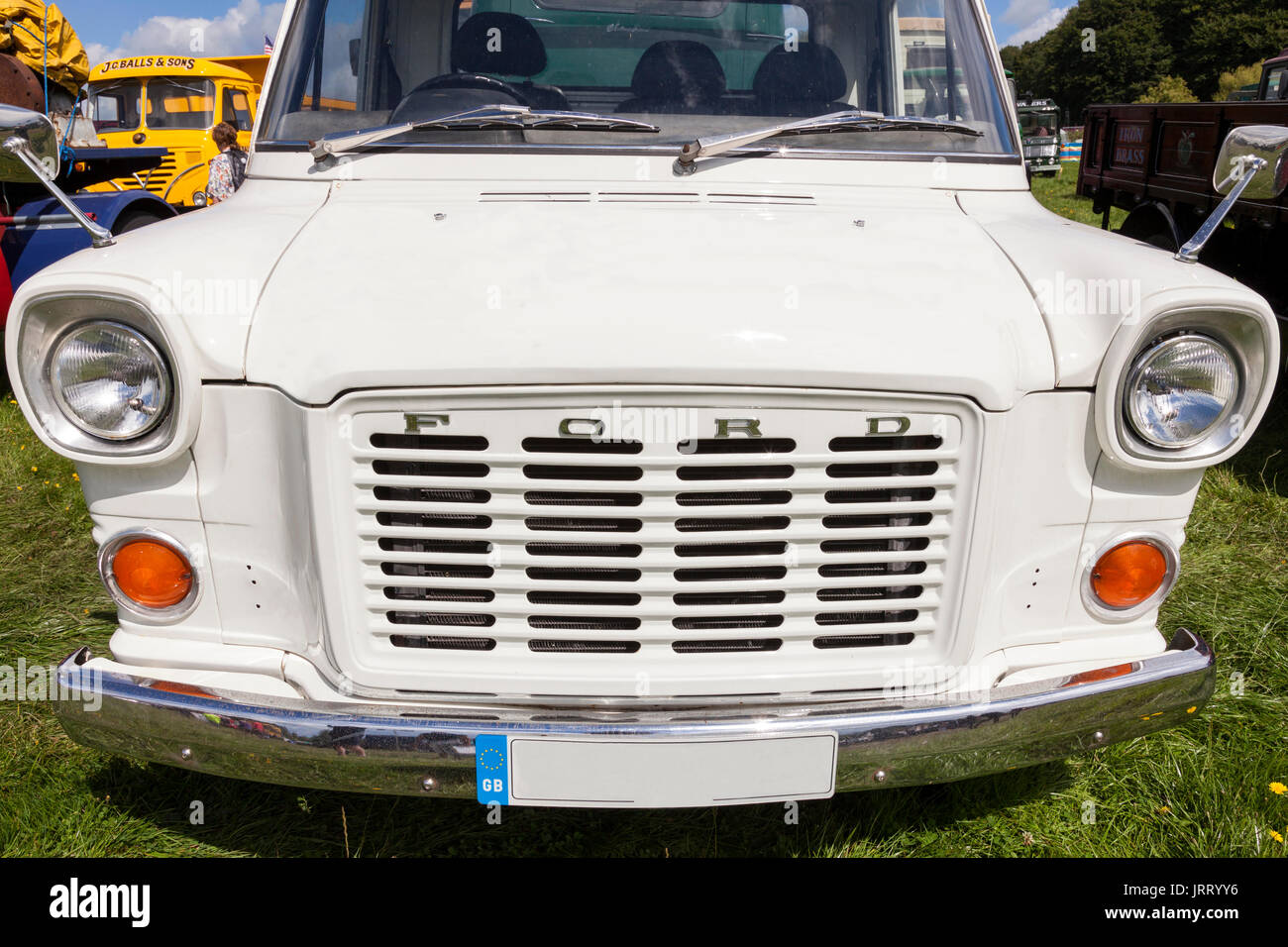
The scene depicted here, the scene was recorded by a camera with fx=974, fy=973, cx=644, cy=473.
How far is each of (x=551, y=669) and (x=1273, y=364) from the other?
1.48 metres

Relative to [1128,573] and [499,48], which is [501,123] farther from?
[1128,573]

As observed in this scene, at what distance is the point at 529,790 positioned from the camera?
180cm

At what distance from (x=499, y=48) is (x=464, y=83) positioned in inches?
8.4

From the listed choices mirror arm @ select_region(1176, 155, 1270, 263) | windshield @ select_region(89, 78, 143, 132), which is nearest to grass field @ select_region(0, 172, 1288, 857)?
mirror arm @ select_region(1176, 155, 1270, 263)

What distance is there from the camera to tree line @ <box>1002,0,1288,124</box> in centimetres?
4553

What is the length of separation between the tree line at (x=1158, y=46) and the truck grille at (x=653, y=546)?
49.5 meters

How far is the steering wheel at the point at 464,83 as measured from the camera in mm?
2623

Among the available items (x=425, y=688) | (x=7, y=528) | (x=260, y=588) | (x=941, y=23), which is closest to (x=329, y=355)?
(x=260, y=588)

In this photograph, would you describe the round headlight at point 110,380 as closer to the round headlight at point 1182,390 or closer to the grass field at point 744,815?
the grass field at point 744,815

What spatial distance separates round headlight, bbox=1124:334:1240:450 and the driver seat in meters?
1.69

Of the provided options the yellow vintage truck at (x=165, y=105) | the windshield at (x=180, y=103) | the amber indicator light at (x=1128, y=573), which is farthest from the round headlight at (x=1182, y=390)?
the windshield at (x=180, y=103)

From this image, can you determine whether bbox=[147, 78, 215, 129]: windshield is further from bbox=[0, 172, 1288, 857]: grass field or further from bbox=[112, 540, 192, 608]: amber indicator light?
bbox=[112, 540, 192, 608]: amber indicator light
